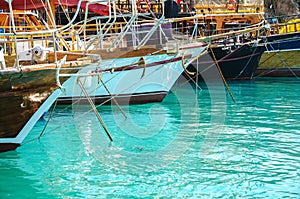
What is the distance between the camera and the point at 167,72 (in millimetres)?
17562

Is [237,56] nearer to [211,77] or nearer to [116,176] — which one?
[211,77]

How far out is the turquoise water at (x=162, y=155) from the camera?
8648 millimetres

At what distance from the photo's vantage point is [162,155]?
10.7 metres

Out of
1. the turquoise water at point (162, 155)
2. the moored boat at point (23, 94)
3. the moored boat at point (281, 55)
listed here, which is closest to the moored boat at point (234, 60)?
the moored boat at point (281, 55)

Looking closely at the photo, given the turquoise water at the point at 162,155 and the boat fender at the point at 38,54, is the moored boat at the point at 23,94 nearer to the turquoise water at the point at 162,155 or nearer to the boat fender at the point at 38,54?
the turquoise water at the point at 162,155

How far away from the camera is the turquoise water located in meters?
8.65

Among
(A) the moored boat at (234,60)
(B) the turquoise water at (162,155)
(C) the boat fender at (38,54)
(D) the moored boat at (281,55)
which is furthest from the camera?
(D) the moored boat at (281,55)

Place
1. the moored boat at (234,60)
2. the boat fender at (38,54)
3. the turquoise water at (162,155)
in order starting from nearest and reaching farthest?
the turquoise water at (162,155)
the boat fender at (38,54)
the moored boat at (234,60)

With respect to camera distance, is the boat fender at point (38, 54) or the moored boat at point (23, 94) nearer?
the moored boat at point (23, 94)

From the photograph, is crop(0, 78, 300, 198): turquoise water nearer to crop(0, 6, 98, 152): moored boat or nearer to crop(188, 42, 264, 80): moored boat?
crop(0, 6, 98, 152): moored boat

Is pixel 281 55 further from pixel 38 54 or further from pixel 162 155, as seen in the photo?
pixel 162 155

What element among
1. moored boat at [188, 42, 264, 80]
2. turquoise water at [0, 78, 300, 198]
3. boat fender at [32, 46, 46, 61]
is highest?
boat fender at [32, 46, 46, 61]

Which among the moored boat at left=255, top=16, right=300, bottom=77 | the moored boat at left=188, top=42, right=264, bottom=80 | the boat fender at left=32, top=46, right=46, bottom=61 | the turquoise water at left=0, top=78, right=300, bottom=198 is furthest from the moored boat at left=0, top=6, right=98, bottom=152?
the moored boat at left=255, top=16, right=300, bottom=77

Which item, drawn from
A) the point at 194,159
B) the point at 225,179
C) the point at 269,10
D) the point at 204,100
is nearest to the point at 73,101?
the point at 204,100
